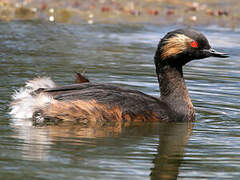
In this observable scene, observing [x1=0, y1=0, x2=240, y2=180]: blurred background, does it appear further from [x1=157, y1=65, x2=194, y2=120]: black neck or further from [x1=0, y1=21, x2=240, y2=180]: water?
[x1=157, y1=65, x2=194, y2=120]: black neck

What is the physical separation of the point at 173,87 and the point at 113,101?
1.10 metres

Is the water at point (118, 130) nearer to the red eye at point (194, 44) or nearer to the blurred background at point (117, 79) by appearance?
the blurred background at point (117, 79)

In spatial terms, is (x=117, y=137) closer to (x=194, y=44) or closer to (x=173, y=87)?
(x=173, y=87)

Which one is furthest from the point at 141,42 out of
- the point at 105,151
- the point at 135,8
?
the point at 105,151

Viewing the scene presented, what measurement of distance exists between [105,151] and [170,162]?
701 millimetres

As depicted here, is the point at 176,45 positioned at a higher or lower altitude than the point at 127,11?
higher

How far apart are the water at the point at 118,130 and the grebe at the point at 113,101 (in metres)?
0.19

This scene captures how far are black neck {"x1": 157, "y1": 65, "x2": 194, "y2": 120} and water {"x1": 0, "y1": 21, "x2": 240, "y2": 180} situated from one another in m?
0.36

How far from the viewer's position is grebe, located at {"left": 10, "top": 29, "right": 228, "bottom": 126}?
25.9ft

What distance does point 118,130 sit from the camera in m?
7.69

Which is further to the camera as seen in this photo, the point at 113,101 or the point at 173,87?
the point at 173,87

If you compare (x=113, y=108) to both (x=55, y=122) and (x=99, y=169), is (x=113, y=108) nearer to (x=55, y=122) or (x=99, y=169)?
(x=55, y=122)

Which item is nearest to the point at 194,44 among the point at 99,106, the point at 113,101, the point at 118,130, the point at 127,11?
the point at 113,101

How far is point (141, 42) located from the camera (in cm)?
1463
